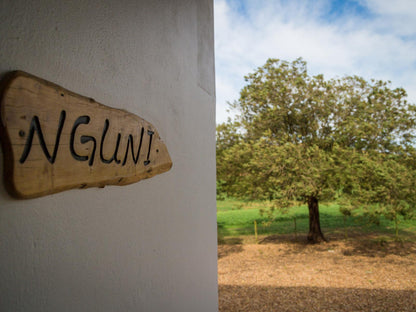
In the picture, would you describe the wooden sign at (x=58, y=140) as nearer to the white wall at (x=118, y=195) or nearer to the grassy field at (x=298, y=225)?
the white wall at (x=118, y=195)

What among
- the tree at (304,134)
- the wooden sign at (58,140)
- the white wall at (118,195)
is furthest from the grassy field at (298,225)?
the wooden sign at (58,140)

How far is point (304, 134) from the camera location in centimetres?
969

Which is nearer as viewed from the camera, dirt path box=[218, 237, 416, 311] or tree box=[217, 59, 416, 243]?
dirt path box=[218, 237, 416, 311]

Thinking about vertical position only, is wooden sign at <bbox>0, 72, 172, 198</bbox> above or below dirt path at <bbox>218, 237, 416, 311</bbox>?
above

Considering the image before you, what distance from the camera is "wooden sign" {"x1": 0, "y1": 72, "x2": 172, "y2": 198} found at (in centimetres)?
84

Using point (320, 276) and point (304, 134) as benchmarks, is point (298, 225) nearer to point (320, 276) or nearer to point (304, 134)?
point (304, 134)

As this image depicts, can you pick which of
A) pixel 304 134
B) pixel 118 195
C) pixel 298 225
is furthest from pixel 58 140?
pixel 298 225

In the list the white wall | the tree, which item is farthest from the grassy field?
the white wall

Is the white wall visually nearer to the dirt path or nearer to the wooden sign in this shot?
the wooden sign

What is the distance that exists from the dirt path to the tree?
5.55 ft

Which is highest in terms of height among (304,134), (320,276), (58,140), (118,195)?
(304,134)

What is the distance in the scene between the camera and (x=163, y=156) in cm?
185

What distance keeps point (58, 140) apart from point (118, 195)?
487 mm

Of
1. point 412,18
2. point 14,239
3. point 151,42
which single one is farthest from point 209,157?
point 412,18
